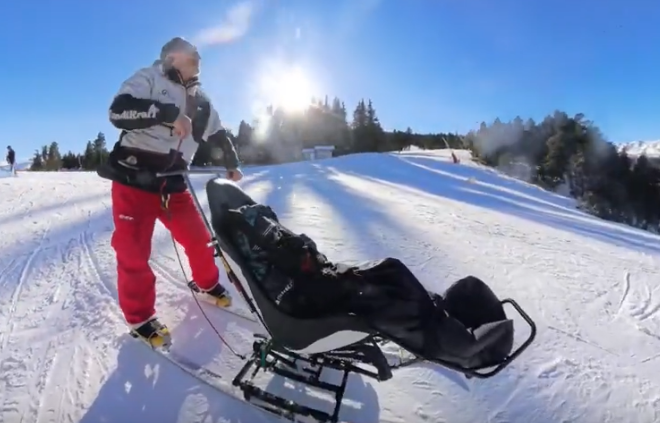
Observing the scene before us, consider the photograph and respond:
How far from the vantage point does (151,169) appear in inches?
113

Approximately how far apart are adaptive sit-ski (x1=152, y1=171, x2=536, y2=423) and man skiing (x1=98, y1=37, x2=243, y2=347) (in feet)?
2.24

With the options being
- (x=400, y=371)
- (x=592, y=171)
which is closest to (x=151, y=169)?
(x=400, y=371)

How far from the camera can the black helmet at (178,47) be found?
2.86 m

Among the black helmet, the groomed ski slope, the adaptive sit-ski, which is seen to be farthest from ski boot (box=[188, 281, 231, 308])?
the black helmet

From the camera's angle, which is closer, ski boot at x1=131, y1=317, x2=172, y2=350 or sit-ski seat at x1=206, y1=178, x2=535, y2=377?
sit-ski seat at x1=206, y1=178, x2=535, y2=377

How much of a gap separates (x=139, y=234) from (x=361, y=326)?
64.4 inches

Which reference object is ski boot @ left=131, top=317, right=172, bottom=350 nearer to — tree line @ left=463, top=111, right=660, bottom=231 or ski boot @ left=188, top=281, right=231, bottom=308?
ski boot @ left=188, top=281, right=231, bottom=308

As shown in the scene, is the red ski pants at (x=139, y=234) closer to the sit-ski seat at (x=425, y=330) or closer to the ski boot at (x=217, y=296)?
the ski boot at (x=217, y=296)

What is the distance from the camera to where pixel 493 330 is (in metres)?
1.79

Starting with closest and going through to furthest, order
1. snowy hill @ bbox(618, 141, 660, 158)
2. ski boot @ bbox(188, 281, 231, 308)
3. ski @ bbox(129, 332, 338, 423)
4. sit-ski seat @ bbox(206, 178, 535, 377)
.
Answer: sit-ski seat @ bbox(206, 178, 535, 377) → ski @ bbox(129, 332, 338, 423) → ski boot @ bbox(188, 281, 231, 308) → snowy hill @ bbox(618, 141, 660, 158)

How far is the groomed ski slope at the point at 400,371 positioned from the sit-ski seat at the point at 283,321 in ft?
1.41

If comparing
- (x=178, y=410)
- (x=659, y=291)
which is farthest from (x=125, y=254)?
(x=659, y=291)

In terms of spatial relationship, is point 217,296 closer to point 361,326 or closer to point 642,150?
point 361,326

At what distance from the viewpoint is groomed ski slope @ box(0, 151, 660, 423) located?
7.25ft
